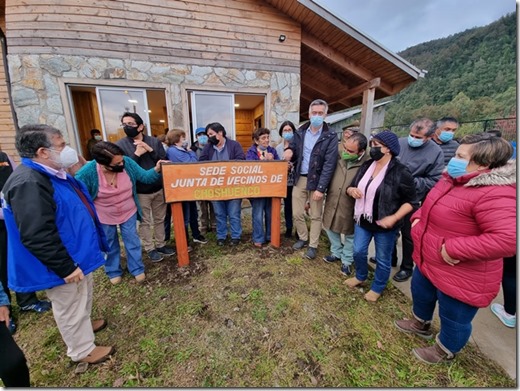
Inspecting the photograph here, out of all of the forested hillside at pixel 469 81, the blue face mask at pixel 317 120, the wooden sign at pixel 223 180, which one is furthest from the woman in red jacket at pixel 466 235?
the forested hillside at pixel 469 81

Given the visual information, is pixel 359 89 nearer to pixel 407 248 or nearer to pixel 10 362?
pixel 407 248

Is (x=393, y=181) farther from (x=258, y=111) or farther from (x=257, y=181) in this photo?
(x=258, y=111)

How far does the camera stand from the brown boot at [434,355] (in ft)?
6.20

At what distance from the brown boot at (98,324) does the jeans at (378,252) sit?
2.94 meters

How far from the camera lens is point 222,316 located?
2.48m

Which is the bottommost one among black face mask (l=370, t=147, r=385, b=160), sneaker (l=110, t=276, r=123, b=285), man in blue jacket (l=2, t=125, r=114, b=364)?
sneaker (l=110, t=276, r=123, b=285)

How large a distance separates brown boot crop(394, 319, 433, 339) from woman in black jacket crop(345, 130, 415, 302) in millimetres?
374

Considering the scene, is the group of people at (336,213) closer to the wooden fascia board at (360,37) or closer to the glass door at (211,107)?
the glass door at (211,107)

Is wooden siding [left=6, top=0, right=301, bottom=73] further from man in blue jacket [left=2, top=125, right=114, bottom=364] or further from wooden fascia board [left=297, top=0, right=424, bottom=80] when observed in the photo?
man in blue jacket [left=2, top=125, right=114, bottom=364]

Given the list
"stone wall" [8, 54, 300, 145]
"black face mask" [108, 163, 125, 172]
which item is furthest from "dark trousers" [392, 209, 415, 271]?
"stone wall" [8, 54, 300, 145]

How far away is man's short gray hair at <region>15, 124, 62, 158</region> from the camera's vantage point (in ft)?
5.14

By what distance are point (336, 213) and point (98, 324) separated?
10.0 ft

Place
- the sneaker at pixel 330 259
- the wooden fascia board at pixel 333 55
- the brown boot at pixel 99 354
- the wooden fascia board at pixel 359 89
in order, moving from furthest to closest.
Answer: the wooden fascia board at pixel 359 89
the wooden fascia board at pixel 333 55
the sneaker at pixel 330 259
the brown boot at pixel 99 354

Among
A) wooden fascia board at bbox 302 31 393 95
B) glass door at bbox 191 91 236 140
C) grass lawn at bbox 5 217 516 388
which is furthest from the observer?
wooden fascia board at bbox 302 31 393 95
